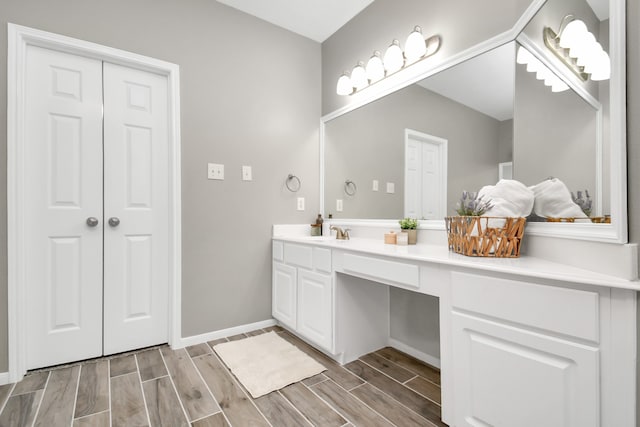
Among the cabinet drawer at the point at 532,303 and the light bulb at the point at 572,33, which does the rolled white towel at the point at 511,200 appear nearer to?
the cabinet drawer at the point at 532,303

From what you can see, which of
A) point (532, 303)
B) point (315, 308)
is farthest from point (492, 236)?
point (315, 308)

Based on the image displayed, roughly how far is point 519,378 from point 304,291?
1.32 m

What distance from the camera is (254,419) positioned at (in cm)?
136

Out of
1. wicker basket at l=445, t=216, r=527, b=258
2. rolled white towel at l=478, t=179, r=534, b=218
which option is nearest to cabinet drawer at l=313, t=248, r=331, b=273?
wicker basket at l=445, t=216, r=527, b=258

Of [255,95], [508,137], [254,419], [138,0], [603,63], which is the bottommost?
[254,419]

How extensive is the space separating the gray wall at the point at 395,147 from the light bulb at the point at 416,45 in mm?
187

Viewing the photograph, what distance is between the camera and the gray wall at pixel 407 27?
60.9 inches

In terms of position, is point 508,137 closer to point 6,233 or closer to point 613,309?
point 613,309

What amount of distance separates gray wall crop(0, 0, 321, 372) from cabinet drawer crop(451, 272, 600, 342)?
5.40ft

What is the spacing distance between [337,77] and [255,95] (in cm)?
72

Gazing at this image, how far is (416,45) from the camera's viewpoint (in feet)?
6.10

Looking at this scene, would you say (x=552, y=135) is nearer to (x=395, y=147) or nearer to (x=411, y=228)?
(x=411, y=228)

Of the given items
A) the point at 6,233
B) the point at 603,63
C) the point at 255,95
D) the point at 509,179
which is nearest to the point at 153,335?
the point at 6,233

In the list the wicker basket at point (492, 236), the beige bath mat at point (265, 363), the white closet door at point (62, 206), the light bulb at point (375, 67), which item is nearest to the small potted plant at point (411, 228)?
the wicker basket at point (492, 236)
